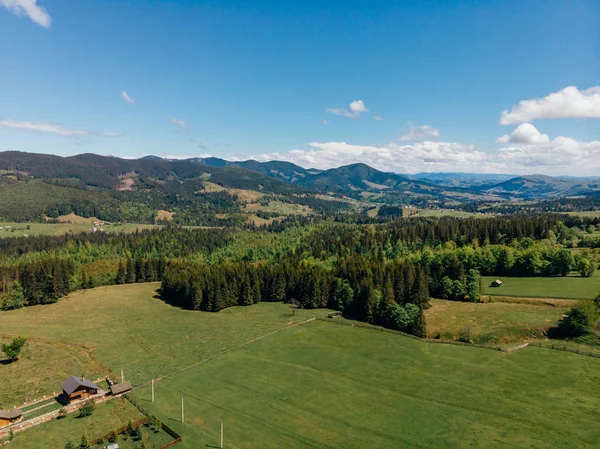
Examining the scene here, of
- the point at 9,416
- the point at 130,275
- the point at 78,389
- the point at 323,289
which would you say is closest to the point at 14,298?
the point at 130,275

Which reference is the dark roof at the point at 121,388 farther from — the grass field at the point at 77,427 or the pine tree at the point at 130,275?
the pine tree at the point at 130,275

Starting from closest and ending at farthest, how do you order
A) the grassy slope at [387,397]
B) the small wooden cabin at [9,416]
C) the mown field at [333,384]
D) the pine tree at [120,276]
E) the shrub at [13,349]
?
the grassy slope at [387,397] < the mown field at [333,384] < the small wooden cabin at [9,416] < the shrub at [13,349] < the pine tree at [120,276]

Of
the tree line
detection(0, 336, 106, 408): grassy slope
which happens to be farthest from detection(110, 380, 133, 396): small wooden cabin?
the tree line

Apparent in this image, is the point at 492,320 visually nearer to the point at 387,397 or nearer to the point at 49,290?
the point at 387,397

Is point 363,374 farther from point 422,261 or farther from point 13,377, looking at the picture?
point 422,261

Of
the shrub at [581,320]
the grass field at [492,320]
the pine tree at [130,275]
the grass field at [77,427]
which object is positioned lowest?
the pine tree at [130,275]

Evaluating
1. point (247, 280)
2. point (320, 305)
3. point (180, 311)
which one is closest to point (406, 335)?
point (320, 305)

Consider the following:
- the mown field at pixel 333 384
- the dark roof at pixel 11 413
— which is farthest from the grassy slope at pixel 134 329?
the dark roof at pixel 11 413

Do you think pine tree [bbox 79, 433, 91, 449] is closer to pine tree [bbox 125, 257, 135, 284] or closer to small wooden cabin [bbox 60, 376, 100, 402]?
small wooden cabin [bbox 60, 376, 100, 402]
